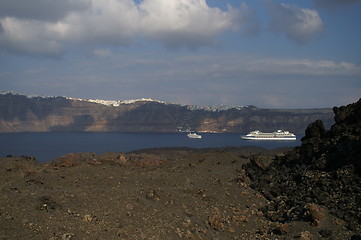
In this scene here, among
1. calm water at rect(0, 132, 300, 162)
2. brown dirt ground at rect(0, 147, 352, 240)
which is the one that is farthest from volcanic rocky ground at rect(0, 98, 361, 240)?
calm water at rect(0, 132, 300, 162)

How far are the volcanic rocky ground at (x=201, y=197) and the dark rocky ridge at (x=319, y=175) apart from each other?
0.14 feet

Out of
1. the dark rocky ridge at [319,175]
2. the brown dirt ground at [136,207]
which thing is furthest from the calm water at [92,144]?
the dark rocky ridge at [319,175]

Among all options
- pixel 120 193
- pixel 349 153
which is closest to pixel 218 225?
pixel 120 193

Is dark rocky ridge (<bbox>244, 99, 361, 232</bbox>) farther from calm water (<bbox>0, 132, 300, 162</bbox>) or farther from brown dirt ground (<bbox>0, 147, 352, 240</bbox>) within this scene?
calm water (<bbox>0, 132, 300, 162</bbox>)

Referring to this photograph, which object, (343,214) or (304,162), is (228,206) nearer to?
(343,214)

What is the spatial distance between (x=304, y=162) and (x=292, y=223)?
6768 mm

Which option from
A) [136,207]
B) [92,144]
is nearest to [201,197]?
[136,207]

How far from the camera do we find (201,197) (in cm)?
1558

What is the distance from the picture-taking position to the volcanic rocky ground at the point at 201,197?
10.8m

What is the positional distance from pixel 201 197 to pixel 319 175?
207 inches

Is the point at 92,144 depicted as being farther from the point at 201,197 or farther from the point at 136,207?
the point at 136,207

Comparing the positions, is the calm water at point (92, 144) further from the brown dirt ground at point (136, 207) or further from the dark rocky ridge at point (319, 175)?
the dark rocky ridge at point (319, 175)

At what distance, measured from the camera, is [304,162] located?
753 inches

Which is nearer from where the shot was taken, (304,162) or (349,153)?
(349,153)
